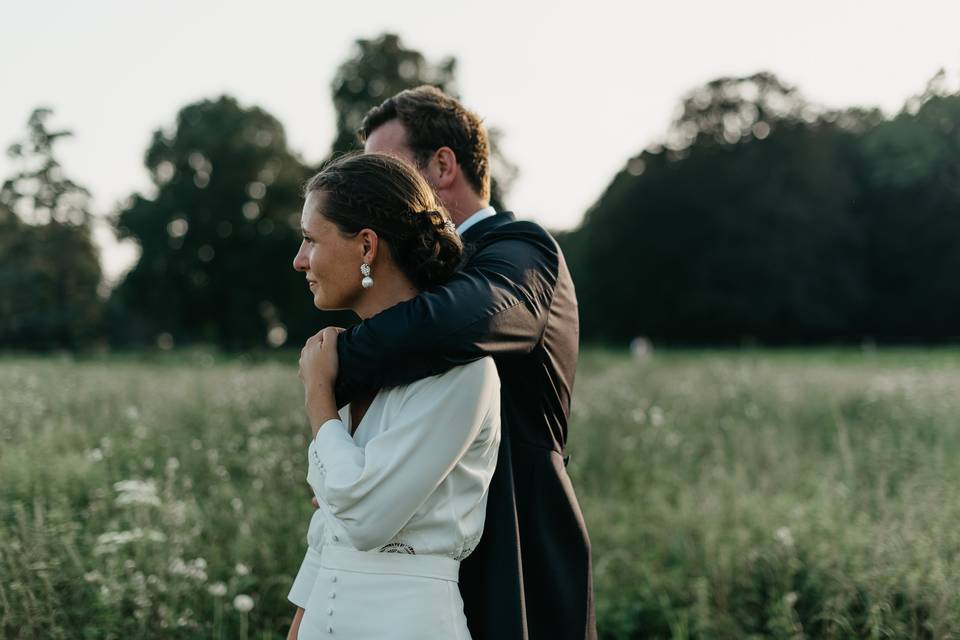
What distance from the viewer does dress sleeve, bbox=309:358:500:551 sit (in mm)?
1694

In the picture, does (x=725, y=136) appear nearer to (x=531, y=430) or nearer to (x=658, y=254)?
(x=658, y=254)

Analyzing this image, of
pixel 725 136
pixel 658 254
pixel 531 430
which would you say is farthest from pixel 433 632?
pixel 725 136

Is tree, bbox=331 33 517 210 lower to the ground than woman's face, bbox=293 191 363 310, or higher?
higher

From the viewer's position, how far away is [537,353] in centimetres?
216

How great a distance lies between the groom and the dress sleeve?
6 cm

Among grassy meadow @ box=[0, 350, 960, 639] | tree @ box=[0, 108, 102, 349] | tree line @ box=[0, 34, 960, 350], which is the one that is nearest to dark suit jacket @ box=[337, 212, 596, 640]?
grassy meadow @ box=[0, 350, 960, 639]

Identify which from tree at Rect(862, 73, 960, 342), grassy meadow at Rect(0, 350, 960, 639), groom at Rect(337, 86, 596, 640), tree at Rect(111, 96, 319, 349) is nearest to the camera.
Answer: groom at Rect(337, 86, 596, 640)

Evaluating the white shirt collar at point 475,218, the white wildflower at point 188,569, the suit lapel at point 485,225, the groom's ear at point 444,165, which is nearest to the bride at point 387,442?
the suit lapel at point 485,225

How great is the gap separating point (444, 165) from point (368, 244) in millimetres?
774

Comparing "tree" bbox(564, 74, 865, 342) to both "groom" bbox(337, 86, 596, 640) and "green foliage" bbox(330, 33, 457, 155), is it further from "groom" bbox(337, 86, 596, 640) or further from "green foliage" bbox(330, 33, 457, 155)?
"groom" bbox(337, 86, 596, 640)

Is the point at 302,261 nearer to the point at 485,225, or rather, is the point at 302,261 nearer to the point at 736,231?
the point at 485,225

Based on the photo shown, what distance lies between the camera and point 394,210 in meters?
1.90

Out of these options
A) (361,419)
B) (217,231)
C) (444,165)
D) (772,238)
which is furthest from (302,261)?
(772,238)

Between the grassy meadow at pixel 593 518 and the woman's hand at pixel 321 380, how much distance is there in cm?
162
